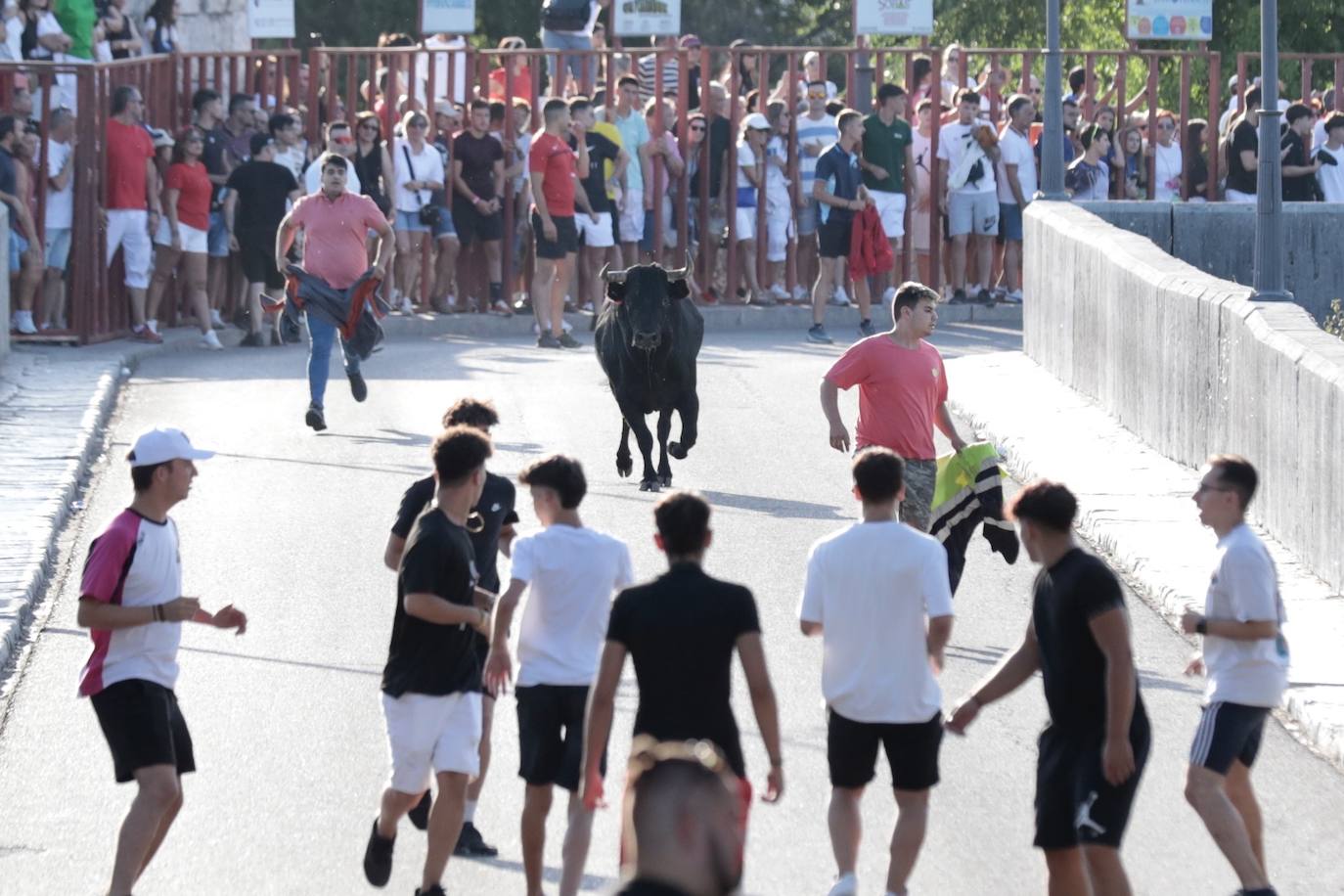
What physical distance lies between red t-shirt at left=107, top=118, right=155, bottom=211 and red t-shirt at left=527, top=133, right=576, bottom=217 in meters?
3.60

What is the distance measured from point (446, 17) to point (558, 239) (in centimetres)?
471

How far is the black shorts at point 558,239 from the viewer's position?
22281 mm

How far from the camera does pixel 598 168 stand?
2428 cm

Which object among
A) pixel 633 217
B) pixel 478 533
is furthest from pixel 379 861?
pixel 633 217

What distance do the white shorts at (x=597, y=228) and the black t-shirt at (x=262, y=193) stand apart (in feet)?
10.5

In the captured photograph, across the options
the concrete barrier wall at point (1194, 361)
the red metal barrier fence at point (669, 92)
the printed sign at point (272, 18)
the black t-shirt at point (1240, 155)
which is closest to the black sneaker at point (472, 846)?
the concrete barrier wall at point (1194, 361)

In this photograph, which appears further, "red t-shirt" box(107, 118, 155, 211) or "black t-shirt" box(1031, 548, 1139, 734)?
"red t-shirt" box(107, 118, 155, 211)

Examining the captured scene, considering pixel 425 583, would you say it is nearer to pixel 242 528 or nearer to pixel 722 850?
pixel 722 850

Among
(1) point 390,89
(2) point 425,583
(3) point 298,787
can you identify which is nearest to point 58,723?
(3) point 298,787

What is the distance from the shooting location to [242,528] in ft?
45.8

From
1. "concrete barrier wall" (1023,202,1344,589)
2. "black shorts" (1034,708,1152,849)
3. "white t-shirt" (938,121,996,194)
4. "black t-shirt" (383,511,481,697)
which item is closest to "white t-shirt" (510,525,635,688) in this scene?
"black t-shirt" (383,511,481,697)

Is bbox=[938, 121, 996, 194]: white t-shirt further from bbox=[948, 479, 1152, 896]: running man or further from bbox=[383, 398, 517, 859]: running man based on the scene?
bbox=[948, 479, 1152, 896]: running man

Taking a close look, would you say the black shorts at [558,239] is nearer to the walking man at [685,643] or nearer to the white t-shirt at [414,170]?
the white t-shirt at [414,170]

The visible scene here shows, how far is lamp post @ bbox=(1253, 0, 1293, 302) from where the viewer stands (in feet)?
49.5
